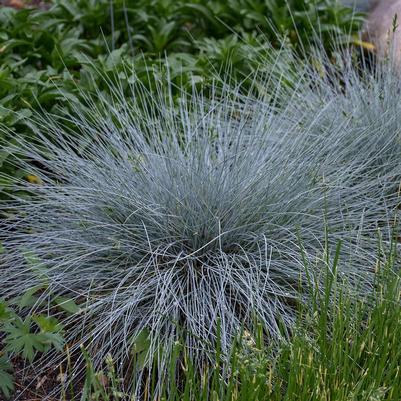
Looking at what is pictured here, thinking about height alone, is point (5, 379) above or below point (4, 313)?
below

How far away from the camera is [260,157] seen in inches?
146

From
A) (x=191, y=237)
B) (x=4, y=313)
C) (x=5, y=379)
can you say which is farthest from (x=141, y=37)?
(x=5, y=379)

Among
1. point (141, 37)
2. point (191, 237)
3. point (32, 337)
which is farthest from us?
point (141, 37)

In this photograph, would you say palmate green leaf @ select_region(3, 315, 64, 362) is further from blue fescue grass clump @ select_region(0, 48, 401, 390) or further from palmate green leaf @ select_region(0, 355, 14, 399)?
blue fescue grass clump @ select_region(0, 48, 401, 390)

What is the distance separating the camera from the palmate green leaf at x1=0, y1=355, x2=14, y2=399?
286 centimetres

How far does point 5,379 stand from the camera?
2.88 meters

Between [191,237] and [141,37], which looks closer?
[191,237]

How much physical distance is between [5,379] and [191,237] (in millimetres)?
930

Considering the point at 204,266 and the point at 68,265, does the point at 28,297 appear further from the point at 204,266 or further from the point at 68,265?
the point at 204,266

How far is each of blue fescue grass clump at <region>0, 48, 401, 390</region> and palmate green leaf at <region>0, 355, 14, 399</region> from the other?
266 millimetres

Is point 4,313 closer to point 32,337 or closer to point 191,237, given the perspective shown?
point 32,337

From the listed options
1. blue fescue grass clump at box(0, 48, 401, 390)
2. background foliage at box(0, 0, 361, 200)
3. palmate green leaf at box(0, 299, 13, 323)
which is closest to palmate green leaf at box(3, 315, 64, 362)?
palmate green leaf at box(0, 299, 13, 323)

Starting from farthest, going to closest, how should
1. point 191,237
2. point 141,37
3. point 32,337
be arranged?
point 141,37, point 191,237, point 32,337

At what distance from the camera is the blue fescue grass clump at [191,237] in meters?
3.12
